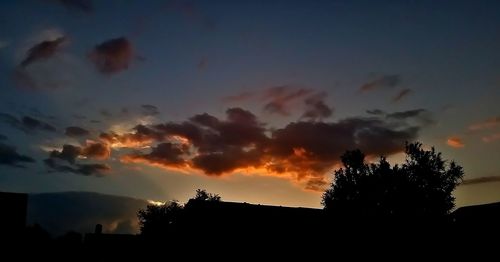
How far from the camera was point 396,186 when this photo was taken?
57.5 m

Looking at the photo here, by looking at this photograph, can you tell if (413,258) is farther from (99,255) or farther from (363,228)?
(99,255)

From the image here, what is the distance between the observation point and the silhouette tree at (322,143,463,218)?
55.0 meters

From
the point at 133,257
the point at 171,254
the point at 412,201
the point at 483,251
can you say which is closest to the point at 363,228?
the point at 483,251

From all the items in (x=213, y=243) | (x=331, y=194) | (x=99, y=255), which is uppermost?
(x=331, y=194)

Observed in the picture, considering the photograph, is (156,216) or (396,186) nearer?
(396,186)

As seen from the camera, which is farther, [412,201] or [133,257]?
[412,201]

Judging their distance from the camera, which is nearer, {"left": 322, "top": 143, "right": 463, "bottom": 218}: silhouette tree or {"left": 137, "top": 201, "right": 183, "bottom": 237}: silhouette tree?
{"left": 322, "top": 143, "right": 463, "bottom": 218}: silhouette tree

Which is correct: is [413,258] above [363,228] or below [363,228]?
below

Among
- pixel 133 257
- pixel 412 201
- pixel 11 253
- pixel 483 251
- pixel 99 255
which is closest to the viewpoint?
pixel 483 251

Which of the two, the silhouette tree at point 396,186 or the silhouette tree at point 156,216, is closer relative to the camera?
the silhouette tree at point 396,186

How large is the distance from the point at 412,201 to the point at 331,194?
11.4 m

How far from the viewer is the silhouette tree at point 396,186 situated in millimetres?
55031

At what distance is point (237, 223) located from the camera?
2661cm

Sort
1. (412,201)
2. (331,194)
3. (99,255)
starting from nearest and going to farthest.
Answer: (99,255)
(412,201)
(331,194)
